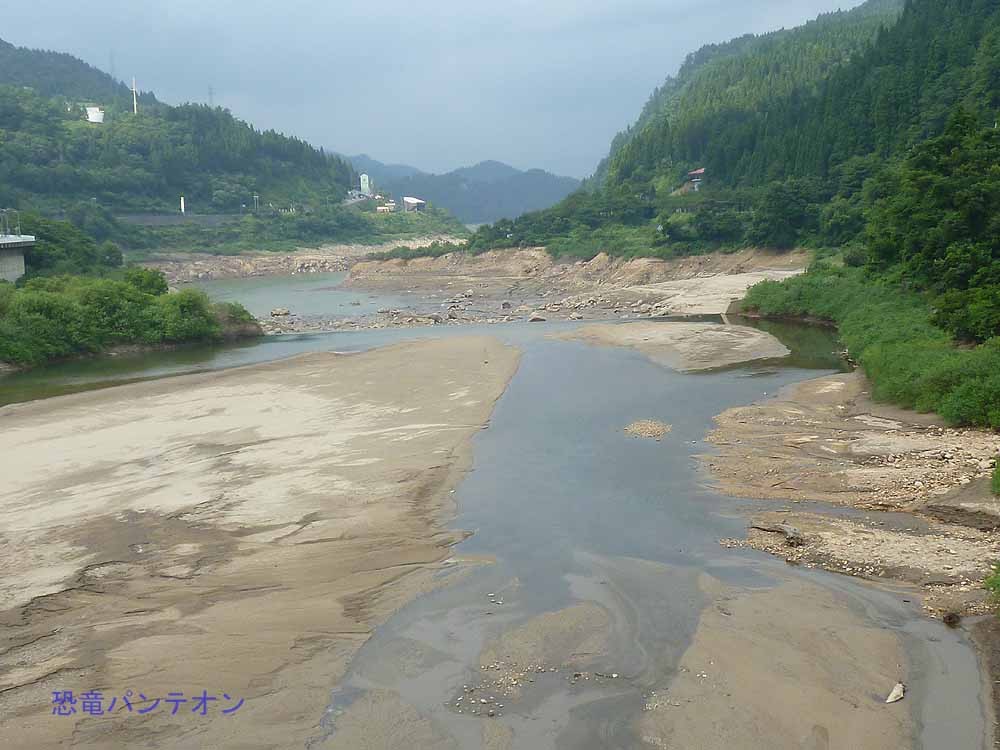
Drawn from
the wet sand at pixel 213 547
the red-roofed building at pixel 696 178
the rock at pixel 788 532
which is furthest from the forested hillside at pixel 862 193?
the wet sand at pixel 213 547

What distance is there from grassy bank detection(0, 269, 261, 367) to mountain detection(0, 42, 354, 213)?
69060mm

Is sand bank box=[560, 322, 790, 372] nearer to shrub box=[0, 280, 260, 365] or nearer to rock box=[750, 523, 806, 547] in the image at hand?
rock box=[750, 523, 806, 547]

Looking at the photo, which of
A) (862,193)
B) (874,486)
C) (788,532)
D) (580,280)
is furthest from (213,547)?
(580,280)

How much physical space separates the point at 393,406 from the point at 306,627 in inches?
649

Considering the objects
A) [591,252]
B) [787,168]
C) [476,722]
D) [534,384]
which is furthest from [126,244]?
[476,722]

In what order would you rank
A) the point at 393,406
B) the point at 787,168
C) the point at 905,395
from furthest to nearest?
the point at 787,168, the point at 393,406, the point at 905,395

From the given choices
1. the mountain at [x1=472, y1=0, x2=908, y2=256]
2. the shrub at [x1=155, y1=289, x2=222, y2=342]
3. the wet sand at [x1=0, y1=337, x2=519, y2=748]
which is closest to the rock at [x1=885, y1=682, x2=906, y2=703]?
the wet sand at [x1=0, y1=337, x2=519, y2=748]

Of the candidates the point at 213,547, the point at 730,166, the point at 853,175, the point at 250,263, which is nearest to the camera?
the point at 213,547

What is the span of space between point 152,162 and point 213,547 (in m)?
149

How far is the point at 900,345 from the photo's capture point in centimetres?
2953

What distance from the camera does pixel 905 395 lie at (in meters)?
25.0

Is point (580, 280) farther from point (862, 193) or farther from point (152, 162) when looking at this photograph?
point (152, 162)

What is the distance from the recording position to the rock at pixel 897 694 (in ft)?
34.9

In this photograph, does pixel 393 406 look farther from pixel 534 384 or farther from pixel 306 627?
pixel 306 627
